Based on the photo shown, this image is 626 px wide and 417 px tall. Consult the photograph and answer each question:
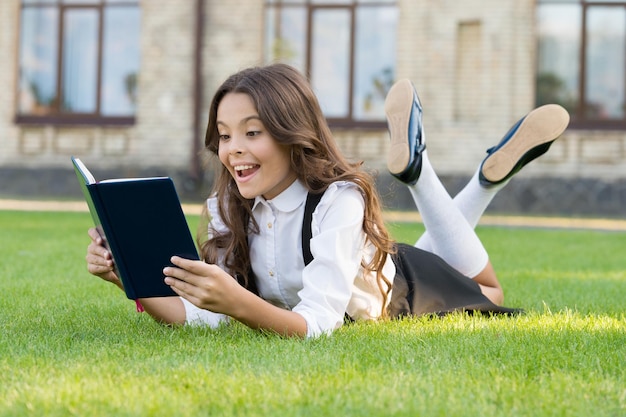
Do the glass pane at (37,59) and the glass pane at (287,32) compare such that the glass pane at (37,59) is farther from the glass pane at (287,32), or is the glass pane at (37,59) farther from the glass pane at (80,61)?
the glass pane at (287,32)

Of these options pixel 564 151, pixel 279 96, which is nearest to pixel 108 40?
pixel 564 151

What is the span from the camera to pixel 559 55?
48.8ft

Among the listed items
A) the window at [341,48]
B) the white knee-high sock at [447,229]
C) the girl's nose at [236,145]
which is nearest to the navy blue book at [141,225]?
the girl's nose at [236,145]

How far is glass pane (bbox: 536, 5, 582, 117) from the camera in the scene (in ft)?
48.6

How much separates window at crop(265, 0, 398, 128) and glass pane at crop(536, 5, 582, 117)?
7.28 feet

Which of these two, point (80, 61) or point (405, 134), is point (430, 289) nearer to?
point (405, 134)

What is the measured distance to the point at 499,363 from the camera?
2.93m

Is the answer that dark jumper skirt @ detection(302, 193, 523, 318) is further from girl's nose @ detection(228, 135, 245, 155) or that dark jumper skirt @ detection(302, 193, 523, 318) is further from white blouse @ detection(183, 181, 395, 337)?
girl's nose @ detection(228, 135, 245, 155)

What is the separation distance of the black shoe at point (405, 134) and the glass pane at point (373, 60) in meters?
10.6

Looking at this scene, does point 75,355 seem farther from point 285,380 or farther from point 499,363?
point 499,363

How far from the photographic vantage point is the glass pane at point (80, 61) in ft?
53.6

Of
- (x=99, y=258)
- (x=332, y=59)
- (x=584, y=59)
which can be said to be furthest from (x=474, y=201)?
(x=332, y=59)

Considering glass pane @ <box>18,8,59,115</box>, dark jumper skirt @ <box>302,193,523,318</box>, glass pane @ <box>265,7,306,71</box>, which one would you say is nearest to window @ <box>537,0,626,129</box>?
glass pane @ <box>265,7,306,71</box>

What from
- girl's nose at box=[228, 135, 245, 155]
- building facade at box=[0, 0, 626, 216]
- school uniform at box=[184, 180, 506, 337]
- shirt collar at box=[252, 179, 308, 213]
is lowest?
school uniform at box=[184, 180, 506, 337]
